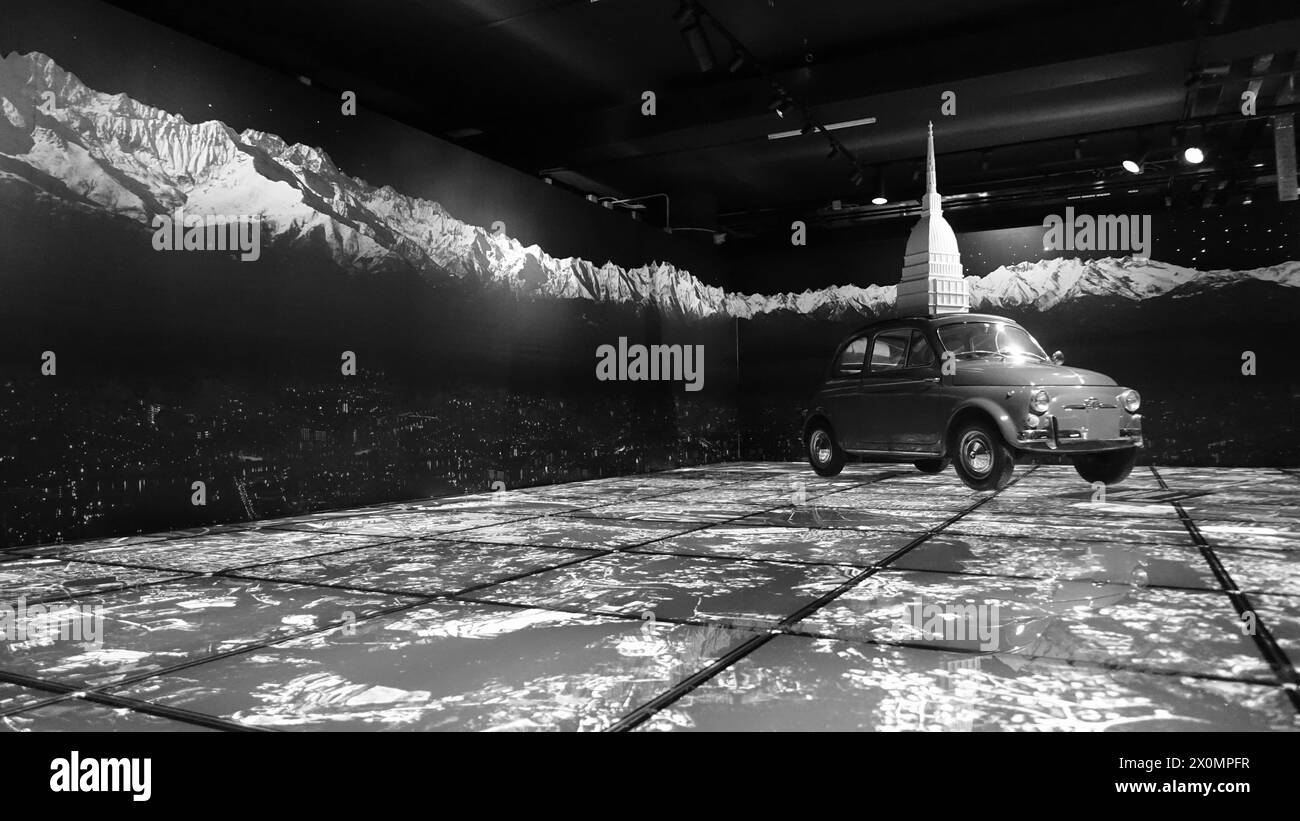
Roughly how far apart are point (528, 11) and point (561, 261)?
2982 millimetres

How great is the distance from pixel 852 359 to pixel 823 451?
1140 millimetres

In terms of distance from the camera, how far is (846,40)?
7152 millimetres

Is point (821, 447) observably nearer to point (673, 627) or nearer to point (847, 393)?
point (847, 393)

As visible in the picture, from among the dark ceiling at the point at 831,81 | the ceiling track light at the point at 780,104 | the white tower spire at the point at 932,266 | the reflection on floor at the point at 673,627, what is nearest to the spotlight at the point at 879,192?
the dark ceiling at the point at 831,81

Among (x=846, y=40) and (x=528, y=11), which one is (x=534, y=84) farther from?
(x=846, y=40)

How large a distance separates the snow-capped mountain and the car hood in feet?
14.5

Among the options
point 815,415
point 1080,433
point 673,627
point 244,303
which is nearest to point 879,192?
point 815,415

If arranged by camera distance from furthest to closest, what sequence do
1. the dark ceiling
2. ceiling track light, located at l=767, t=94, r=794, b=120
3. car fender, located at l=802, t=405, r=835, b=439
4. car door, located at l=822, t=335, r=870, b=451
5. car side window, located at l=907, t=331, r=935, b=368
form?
car fender, located at l=802, t=405, r=835, b=439, car door, located at l=822, t=335, r=870, b=451, ceiling track light, located at l=767, t=94, r=794, b=120, car side window, located at l=907, t=331, r=935, b=368, the dark ceiling

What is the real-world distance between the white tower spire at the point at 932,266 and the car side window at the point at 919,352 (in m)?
2.71

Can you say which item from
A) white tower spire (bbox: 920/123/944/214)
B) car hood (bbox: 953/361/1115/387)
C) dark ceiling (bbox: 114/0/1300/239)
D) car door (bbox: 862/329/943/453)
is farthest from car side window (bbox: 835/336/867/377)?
white tower spire (bbox: 920/123/944/214)

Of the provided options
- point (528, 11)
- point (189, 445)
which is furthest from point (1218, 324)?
point (189, 445)

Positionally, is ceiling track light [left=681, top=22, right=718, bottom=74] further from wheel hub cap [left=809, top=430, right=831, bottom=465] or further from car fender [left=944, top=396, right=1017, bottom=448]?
wheel hub cap [left=809, top=430, right=831, bottom=465]

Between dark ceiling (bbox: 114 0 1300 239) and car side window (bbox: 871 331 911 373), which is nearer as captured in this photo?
dark ceiling (bbox: 114 0 1300 239)

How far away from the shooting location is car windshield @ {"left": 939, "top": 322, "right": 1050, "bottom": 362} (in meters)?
6.96
